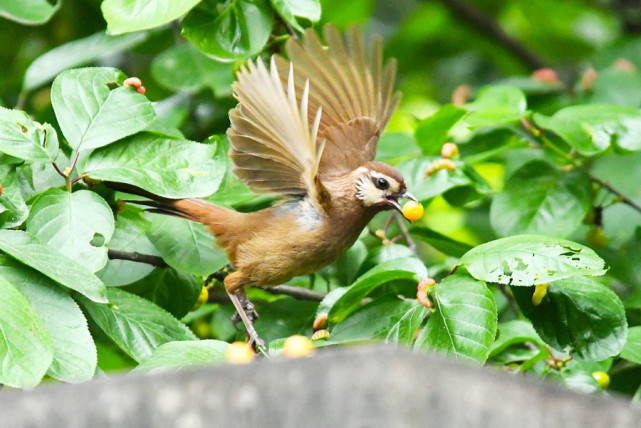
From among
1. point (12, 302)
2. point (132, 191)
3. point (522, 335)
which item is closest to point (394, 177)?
point (522, 335)

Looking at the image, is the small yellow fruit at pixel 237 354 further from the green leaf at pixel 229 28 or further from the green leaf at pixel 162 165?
the green leaf at pixel 229 28

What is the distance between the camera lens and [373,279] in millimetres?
2895

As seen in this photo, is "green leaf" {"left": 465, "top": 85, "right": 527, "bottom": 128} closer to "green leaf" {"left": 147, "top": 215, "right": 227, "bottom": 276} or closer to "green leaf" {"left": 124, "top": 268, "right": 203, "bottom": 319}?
"green leaf" {"left": 147, "top": 215, "right": 227, "bottom": 276}

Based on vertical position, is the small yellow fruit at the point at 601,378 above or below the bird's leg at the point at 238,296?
below

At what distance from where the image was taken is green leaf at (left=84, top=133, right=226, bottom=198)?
9.64ft

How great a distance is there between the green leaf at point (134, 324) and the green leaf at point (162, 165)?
380mm

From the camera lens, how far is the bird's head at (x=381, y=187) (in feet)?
11.8

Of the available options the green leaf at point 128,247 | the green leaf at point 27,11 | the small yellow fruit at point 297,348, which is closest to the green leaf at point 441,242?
the green leaf at point 128,247

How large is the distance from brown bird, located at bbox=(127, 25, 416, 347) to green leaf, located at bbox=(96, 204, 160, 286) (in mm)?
170

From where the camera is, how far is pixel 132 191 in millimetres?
3271

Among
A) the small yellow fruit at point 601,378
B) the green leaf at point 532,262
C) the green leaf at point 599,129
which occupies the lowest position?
the small yellow fruit at point 601,378

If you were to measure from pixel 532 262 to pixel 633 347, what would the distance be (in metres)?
0.73

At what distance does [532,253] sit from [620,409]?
1357 millimetres

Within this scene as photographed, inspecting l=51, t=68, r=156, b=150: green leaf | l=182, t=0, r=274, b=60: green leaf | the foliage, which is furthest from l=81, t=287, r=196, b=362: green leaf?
l=182, t=0, r=274, b=60: green leaf
